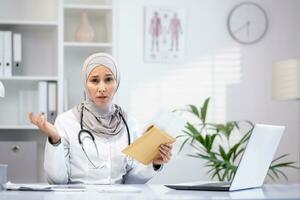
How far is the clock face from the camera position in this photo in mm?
4660

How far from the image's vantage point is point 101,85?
269cm

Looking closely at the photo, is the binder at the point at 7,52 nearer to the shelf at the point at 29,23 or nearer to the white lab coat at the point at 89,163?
the shelf at the point at 29,23

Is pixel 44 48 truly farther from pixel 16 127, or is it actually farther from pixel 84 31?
pixel 16 127

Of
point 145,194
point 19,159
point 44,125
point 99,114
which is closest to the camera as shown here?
point 145,194

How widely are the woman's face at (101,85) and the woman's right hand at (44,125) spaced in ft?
1.16

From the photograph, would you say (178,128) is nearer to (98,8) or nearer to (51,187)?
(51,187)

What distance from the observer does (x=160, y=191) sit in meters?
2.15

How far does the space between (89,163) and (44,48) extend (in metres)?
1.86

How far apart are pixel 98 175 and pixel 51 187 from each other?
433 millimetres

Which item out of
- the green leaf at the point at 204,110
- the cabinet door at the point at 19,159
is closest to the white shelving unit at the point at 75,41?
the cabinet door at the point at 19,159

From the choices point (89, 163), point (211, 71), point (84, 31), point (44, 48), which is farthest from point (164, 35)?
point (89, 163)

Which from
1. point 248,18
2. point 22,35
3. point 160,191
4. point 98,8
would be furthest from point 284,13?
point 160,191

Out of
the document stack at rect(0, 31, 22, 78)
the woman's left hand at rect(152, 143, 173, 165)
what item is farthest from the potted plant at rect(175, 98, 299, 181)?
the woman's left hand at rect(152, 143, 173, 165)

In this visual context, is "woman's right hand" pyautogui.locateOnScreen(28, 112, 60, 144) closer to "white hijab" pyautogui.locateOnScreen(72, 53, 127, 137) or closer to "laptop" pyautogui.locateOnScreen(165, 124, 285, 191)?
"white hijab" pyautogui.locateOnScreen(72, 53, 127, 137)
